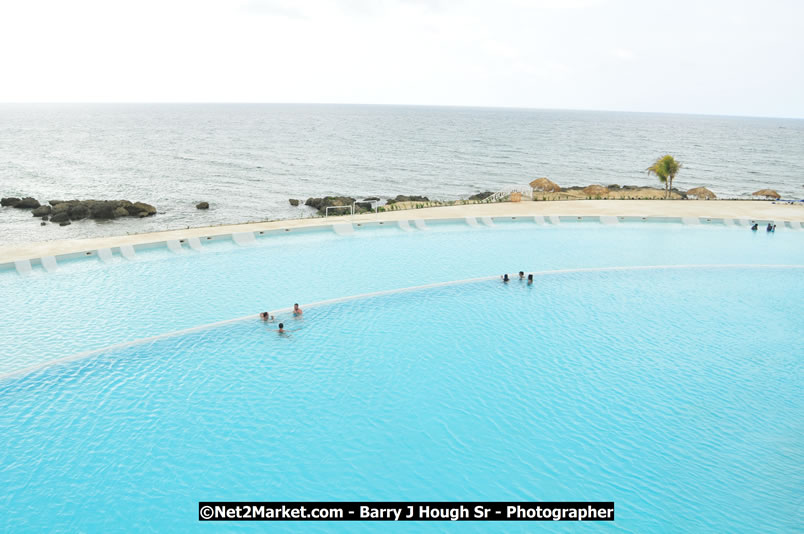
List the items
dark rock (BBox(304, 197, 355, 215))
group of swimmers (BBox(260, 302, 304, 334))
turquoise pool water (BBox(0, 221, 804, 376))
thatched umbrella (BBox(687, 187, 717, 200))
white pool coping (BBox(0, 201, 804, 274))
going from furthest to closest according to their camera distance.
Answer: 1. thatched umbrella (BBox(687, 187, 717, 200))
2. dark rock (BBox(304, 197, 355, 215))
3. white pool coping (BBox(0, 201, 804, 274))
4. turquoise pool water (BBox(0, 221, 804, 376))
5. group of swimmers (BBox(260, 302, 304, 334))

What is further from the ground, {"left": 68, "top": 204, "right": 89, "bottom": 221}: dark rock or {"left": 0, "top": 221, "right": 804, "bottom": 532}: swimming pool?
{"left": 68, "top": 204, "right": 89, "bottom": 221}: dark rock

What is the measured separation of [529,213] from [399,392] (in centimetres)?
1693

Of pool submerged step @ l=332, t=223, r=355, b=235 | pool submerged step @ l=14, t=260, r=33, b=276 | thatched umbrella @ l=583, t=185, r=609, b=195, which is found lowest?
pool submerged step @ l=14, t=260, r=33, b=276

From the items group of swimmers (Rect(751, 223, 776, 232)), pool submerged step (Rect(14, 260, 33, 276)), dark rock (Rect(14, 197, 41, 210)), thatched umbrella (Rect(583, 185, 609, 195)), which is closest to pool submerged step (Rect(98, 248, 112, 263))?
pool submerged step (Rect(14, 260, 33, 276))

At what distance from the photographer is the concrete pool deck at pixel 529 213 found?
19.2m

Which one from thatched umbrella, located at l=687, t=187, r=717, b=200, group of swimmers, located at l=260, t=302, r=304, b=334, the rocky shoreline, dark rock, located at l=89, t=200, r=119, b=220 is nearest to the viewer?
group of swimmers, located at l=260, t=302, r=304, b=334

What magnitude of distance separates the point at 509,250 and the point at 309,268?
8372 mm

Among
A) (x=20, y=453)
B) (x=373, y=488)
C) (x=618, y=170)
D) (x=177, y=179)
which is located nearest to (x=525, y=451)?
(x=373, y=488)

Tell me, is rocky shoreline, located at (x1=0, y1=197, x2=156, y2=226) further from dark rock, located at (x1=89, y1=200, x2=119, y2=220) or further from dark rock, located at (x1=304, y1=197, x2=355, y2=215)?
dark rock, located at (x1=304, y1=197, x2=355, y2=215)

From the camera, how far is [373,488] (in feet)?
26.2

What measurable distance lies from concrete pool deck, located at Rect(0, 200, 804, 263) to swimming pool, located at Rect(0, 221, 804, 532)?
213 centimetres

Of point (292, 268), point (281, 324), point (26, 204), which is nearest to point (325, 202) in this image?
point (292, 268)

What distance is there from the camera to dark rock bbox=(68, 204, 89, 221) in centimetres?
3288

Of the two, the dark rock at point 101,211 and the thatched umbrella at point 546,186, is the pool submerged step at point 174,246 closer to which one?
the dark rock at point 101,211
